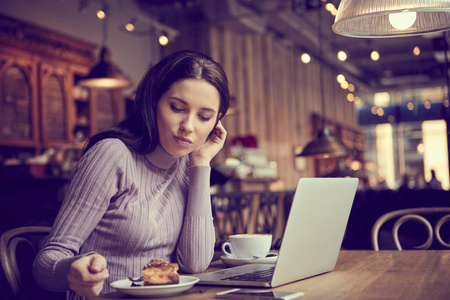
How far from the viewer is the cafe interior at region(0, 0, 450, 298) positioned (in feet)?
15.7

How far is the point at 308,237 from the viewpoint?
1224 millimetres

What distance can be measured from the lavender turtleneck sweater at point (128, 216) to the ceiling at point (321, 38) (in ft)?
10.2

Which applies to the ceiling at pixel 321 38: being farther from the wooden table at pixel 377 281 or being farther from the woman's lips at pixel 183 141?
the woman's lips at pixel 183 141

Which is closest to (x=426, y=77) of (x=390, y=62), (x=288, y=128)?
(x=390, y=62)

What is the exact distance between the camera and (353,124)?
17.2 meters

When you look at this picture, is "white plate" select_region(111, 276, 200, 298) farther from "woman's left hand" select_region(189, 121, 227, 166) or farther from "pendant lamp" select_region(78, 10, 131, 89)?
"pendant lamp" select_region(78, 10, 131, 89)

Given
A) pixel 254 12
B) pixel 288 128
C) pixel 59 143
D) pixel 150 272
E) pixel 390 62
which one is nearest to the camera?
pixel 150 272

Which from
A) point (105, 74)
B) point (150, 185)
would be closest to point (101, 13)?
point (105, 74)

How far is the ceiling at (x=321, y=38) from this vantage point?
8.55 metres

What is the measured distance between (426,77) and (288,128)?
7218mm

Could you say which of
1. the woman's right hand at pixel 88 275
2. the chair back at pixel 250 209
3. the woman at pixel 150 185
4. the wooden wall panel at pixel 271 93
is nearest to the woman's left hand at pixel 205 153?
the woman at pixel 150 185

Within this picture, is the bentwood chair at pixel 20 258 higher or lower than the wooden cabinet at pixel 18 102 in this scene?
lower

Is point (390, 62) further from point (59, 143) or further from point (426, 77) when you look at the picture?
point (59, 143)

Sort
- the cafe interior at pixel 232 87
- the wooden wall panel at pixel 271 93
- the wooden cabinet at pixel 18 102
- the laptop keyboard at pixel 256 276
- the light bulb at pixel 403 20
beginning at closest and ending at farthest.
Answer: the laptop keyboard at pixel 256 276, the light bulb at pixel 403 20, the cafe interior at pixel 232 87, the wooden cabinet at pixel 18 102, the wooden wall panel at pixel 271 93
